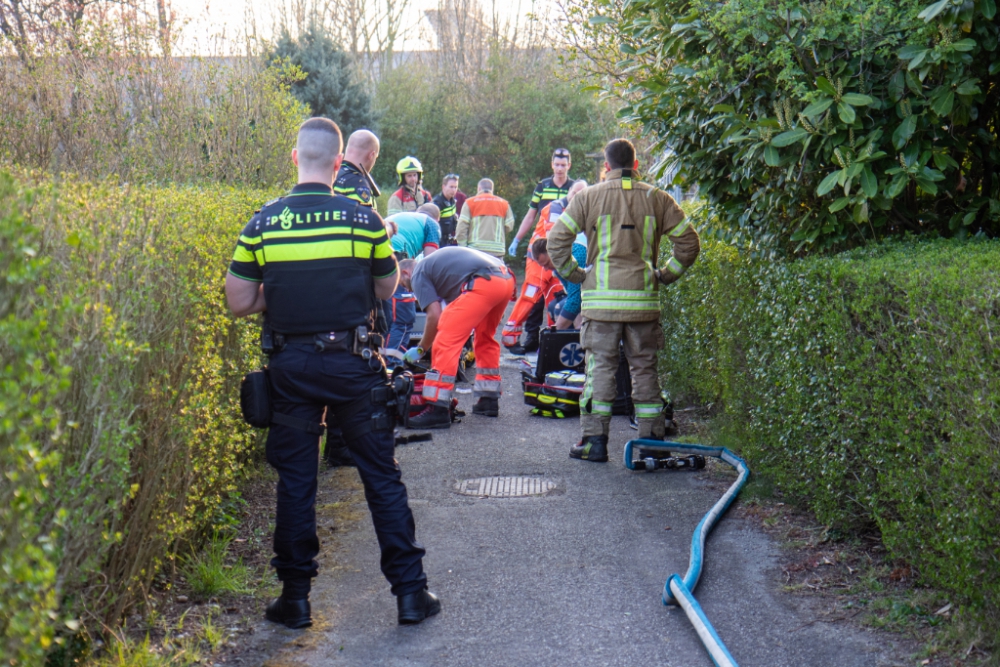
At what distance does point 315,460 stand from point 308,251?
96 cm

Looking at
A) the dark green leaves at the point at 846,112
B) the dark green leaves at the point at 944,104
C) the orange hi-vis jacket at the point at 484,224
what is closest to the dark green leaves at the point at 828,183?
the dark green leaves at the point at 846,112

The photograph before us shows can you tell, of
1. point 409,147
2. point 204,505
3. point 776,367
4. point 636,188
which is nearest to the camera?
point 204,505

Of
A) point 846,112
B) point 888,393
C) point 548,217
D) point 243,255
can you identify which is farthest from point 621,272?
point 548,217

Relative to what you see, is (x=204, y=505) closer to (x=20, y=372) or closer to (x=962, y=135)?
(x=20, y=372)

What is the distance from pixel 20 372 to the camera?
225cm

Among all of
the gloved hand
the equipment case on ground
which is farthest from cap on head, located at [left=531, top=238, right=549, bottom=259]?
the gloved hand

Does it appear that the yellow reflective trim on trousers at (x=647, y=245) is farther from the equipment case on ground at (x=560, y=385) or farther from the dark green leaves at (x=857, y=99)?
the dark green leaves at (x=857, y=99)

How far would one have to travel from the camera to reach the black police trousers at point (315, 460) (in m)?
4.43

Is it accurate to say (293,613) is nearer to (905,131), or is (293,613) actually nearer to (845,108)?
(845,108)

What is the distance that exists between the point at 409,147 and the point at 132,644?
26.6m

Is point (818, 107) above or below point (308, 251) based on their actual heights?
above

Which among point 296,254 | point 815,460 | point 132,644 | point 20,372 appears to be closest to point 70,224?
point 296,254

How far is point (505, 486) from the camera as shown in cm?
671

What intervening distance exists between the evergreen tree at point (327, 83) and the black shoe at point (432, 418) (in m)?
18.8
